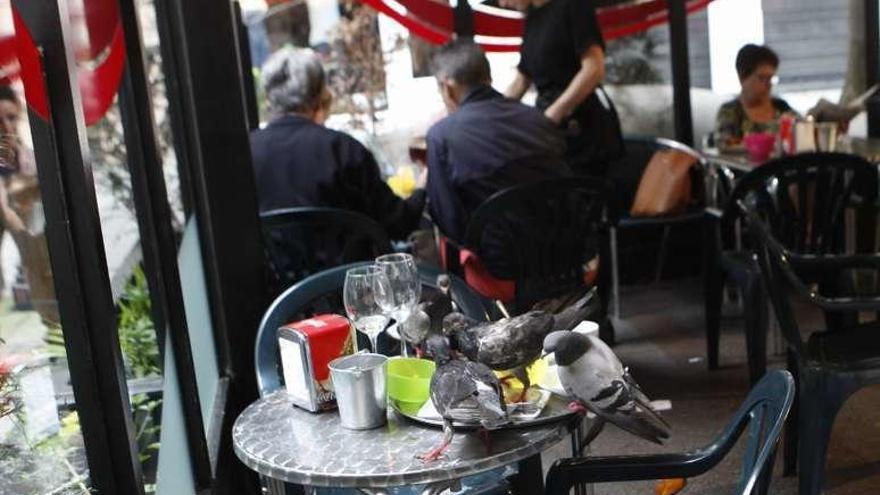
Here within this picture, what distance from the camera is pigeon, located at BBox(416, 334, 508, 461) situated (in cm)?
165

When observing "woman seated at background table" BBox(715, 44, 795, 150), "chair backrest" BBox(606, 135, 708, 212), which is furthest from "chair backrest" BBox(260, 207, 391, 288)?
"chair backrest" BBox(606, 135, 708, 212)

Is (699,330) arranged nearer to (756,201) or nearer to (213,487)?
(756,201)

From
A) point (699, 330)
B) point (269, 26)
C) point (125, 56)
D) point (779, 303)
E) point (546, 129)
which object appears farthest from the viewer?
point (269, 26)

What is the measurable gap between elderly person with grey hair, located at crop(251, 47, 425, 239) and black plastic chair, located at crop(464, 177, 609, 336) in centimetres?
43

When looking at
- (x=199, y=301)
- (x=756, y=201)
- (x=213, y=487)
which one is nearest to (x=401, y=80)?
(x=756, y=201)

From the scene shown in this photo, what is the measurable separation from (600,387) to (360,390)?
Answer: 416mm

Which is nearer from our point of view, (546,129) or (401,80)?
(546,129)

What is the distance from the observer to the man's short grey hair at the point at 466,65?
11.8 ft

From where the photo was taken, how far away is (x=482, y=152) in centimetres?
359

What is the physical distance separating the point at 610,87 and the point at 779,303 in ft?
9.23

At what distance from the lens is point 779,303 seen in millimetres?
2859

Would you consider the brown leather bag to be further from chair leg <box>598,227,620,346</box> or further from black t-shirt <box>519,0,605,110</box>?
black t-shirt <box>519,0,605,110</box>

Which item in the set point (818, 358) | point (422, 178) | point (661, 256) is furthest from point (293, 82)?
point (661, 256)

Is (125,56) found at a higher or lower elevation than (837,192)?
higher
